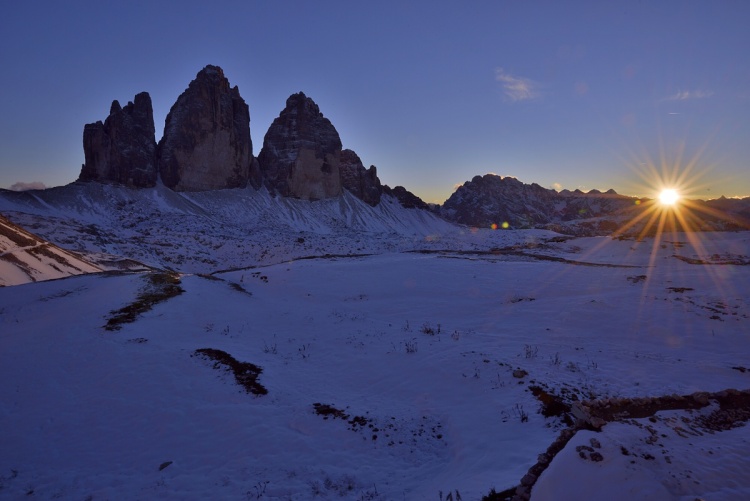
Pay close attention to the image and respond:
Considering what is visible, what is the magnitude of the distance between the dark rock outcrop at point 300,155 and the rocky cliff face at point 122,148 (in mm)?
27048

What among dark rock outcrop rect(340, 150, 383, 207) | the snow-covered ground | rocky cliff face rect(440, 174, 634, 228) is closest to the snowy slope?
dark rock outcrop rect(340, 150, 383, 207)

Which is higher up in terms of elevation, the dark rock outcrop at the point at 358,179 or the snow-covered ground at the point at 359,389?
the dark rock outcrop at the point at 358,179

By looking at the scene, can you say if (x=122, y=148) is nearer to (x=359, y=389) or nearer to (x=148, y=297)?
(x=148, y=297)

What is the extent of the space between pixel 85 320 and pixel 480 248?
154 ft

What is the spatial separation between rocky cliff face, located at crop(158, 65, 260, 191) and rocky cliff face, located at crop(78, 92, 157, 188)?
3.72 meters

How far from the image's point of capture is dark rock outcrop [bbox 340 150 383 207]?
11562 cm

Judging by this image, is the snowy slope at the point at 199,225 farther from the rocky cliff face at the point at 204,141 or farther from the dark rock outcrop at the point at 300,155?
the dark rock outcrop at the point at 300,155

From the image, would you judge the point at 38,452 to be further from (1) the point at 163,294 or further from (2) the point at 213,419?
(1) the point at 163,294

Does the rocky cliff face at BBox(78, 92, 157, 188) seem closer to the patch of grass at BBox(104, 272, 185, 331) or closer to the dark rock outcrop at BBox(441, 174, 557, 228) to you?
the patch of grass at BBox(104, 272, 185, 331)

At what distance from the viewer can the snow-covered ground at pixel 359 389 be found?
6340 millimetres

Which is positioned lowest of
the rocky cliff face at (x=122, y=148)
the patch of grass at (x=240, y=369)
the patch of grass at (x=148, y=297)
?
the patch of grass at (x=240, y=369)

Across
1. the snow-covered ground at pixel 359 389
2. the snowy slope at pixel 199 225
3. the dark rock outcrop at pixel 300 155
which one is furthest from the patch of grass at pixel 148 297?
the dark rock outcrop at pixel 300 155

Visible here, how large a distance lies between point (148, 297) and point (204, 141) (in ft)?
255

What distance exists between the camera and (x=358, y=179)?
116688mm
